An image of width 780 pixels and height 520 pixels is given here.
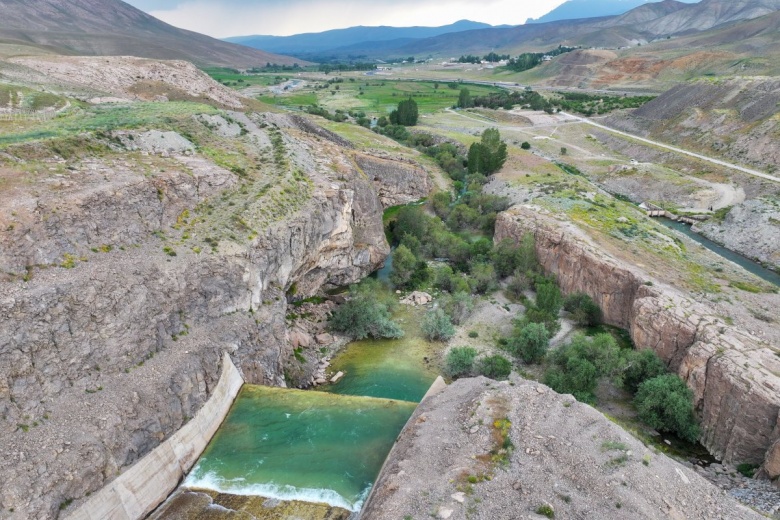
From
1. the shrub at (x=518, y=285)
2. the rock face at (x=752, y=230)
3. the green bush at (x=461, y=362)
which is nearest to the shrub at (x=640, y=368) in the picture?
the green bush at (x=461, y=362)

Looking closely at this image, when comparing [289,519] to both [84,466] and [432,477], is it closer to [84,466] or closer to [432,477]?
[432,477]

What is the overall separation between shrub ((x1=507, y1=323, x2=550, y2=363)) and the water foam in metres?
18.2

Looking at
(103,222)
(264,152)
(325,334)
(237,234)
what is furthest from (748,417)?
(264,152)

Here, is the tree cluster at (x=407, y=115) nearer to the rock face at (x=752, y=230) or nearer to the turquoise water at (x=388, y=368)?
the rock face at (x=752, y=230)

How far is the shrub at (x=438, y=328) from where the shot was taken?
4106 centimetres

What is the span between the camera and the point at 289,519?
75.6 feet

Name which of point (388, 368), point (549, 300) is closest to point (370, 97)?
point (549, 300)

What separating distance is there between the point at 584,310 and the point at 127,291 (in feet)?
123

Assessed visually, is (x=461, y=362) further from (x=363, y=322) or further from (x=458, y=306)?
(x=363, y=322)

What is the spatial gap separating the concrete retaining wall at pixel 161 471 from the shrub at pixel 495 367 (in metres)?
18.7

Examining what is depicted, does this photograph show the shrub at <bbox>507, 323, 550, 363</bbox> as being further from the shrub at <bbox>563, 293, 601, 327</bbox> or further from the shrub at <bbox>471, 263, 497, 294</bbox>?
the shrub at <bbox>471, 263, 497, 294</bbox>

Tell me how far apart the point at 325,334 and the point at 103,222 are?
19.4m

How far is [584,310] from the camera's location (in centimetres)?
4338

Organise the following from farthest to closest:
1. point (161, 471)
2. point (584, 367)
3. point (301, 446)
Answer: point (584, 367)
point (301, 446)
point (161, 471)
